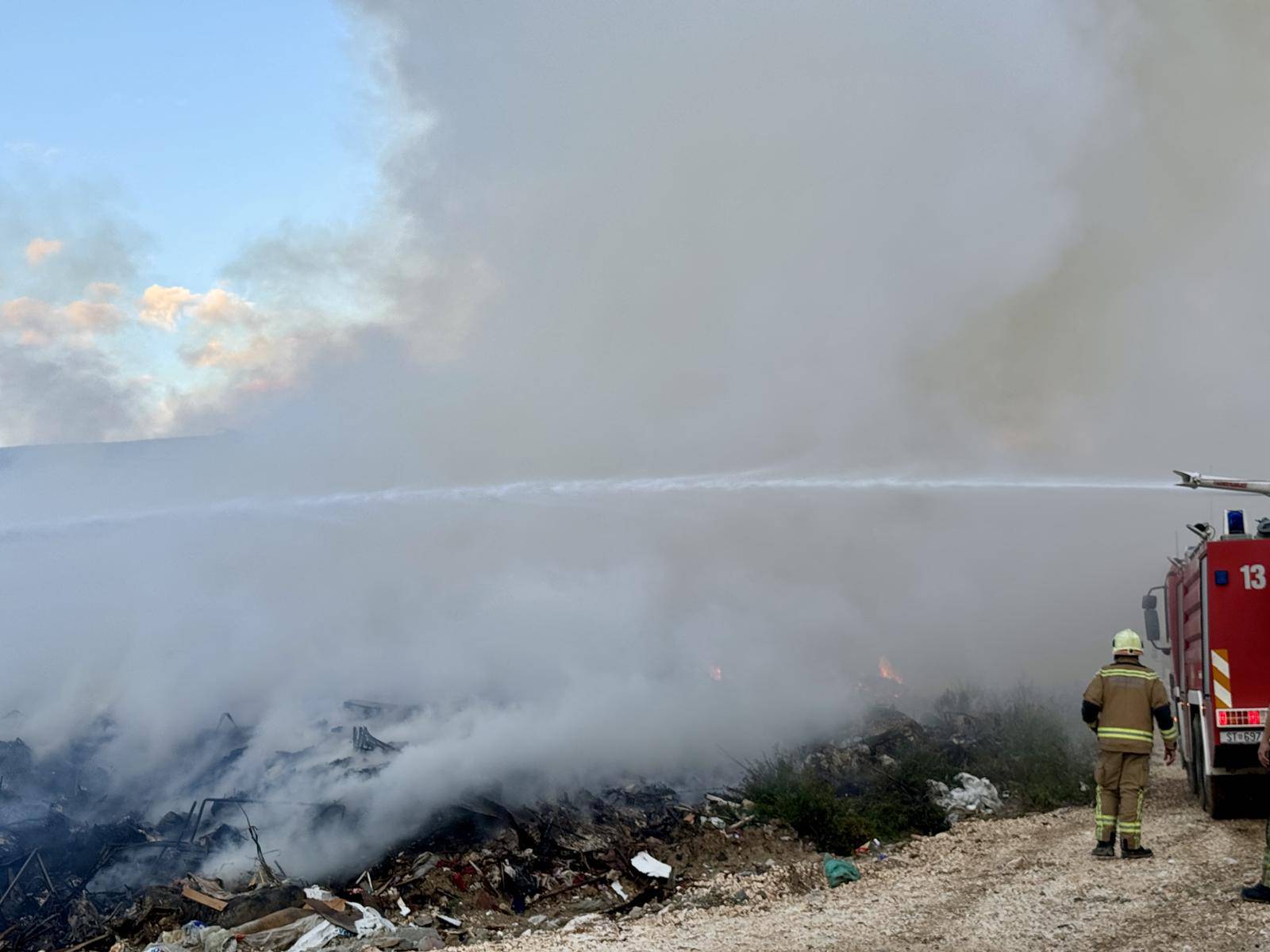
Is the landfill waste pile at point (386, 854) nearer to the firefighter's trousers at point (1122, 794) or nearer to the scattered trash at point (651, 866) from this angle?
the scattered trash at point (651, 866)

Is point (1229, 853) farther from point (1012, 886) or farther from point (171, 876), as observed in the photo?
point (171, 876)

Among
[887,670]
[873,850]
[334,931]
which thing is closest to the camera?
[334,931]

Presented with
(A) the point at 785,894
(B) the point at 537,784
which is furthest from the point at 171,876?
(A) the point at 785,894

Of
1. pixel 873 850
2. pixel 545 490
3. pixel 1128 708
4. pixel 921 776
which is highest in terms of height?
pixel 545 490

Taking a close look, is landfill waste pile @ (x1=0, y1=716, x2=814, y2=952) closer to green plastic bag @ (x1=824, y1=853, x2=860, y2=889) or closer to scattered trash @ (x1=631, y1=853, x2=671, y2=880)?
scattered trash @ (x1=631, y1=853, x2=671, y2=880)

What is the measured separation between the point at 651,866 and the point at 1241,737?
486 cm

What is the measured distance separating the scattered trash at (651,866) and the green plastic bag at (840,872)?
1.27 m

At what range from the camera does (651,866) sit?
9.27 meters

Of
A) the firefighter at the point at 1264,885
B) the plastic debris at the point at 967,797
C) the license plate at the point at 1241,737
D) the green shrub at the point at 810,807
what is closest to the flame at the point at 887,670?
the plastic debris at the point at 967,797

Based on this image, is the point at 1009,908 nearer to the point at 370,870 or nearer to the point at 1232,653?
the point at 1232,653

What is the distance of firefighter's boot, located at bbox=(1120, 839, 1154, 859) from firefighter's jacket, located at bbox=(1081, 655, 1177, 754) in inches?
26.3

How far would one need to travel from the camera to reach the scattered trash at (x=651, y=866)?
29.9ft

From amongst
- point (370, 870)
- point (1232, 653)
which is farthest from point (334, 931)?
point (1232, 653)

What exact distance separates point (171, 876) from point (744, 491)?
36.9ft
